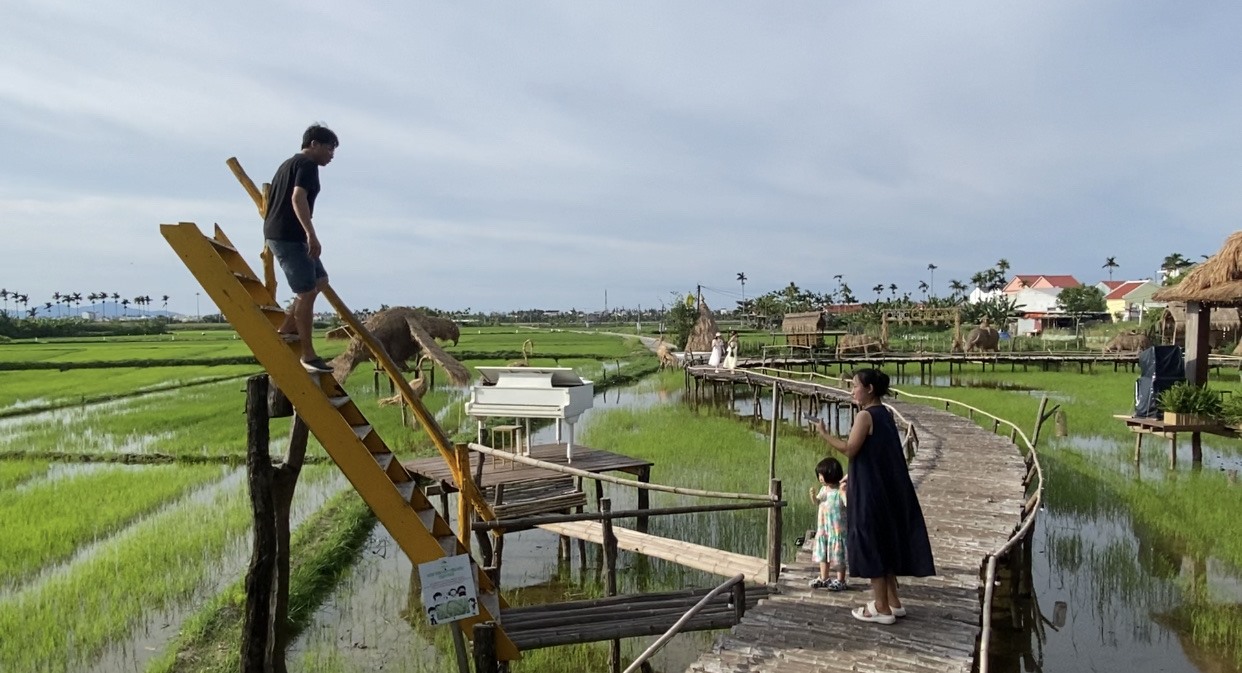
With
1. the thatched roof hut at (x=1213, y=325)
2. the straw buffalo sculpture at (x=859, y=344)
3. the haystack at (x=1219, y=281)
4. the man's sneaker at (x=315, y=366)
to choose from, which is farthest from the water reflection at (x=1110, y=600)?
the thatched roof hut at (x=1213, y=325)

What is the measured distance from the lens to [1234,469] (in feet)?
37.6

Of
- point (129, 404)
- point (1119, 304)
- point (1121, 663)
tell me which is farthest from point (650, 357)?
point (1119, 304)

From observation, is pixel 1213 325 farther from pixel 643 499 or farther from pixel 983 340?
pixel 643 499

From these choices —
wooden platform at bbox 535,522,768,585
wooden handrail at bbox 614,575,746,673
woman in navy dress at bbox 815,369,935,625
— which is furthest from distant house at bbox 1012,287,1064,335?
woman in navy dress at bbox 815,369,935,625

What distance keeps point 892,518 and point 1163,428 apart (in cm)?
934

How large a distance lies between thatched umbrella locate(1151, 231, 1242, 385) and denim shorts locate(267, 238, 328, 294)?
12493 millimetres

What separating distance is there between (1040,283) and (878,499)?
75183 mm

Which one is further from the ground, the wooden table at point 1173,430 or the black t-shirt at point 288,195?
the black t-shirt at point 288,195

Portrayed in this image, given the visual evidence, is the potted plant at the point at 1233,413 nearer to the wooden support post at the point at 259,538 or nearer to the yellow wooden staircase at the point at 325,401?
the yellow wooden staircase at the point at 325,401

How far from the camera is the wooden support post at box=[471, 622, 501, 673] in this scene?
3482 mm

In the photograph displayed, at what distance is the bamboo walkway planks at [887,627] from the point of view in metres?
3.87

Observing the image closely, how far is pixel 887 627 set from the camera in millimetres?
4262

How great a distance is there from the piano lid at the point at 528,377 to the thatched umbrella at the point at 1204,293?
953 cm

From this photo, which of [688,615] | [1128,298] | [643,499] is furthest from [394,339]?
[1128,298]
